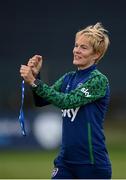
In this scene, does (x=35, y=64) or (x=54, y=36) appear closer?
(x=35, y=64)

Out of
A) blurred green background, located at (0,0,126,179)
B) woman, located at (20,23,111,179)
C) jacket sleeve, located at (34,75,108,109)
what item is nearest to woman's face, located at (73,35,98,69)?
woman, located at (20,23,111,179)

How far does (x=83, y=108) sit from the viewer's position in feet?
24.5

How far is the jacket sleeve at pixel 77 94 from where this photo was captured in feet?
24.2

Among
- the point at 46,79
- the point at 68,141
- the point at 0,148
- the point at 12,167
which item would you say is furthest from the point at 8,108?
the point at 68,141

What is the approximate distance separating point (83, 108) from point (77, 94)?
126mm

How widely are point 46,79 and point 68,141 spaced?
15.6 meters

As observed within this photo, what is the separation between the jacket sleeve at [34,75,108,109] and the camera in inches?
290

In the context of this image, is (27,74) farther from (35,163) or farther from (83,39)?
(35,163)

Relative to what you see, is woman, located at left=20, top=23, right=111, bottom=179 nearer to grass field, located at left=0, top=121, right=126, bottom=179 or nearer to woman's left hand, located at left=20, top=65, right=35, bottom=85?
woman's left hand, located at left=20, top=65, right=35, bottom=85

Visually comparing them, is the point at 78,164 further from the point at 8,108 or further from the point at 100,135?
the point at 8,108

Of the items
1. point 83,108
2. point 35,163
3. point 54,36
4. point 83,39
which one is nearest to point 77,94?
point 83,108

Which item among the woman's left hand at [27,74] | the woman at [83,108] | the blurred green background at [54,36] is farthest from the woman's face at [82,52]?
the blurred green background at [54,36]

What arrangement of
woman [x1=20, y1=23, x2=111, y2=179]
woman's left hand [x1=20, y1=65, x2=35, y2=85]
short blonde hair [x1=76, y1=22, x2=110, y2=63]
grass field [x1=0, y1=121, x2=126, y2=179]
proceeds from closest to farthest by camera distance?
woman's left hand [x1=20, y1=65, x2=35, y2=85], woman [x1=20, y1=23, x2=111, y2=179], short blonde hair [x1=76, y1=22, x2=110, y2=63], grass field [x1=0, y1=121, x2=126, y2=179]

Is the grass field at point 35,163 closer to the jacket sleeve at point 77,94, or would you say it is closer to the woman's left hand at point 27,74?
the jacket sleeve at point 77,94
